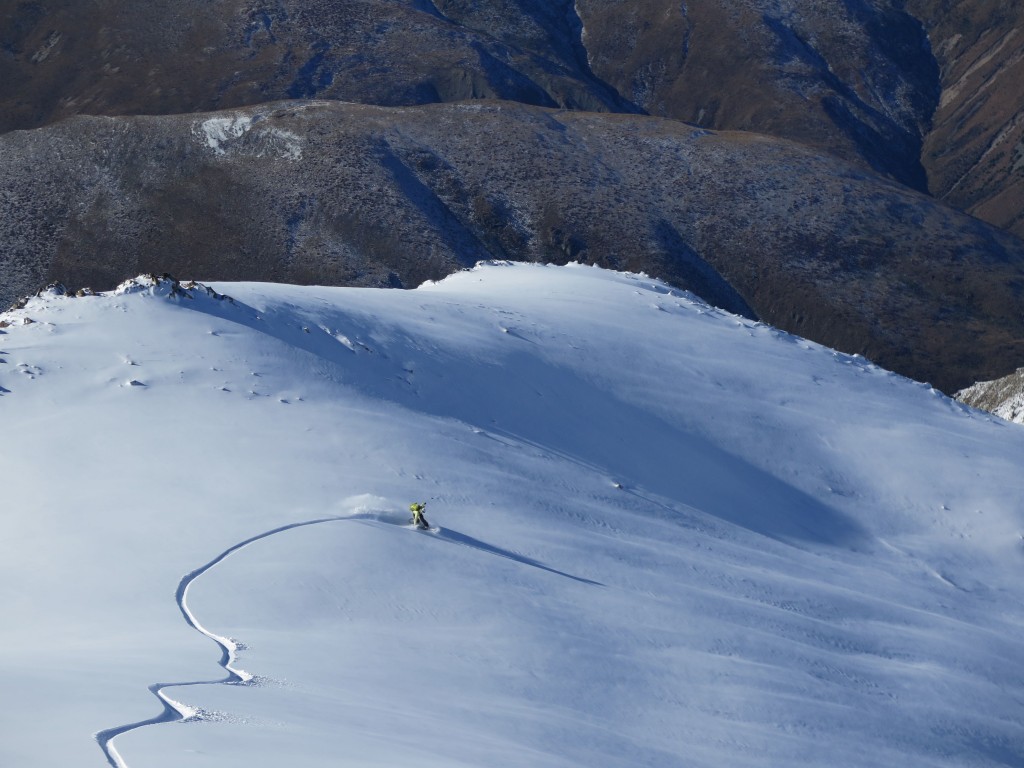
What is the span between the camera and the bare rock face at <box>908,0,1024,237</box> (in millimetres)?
111438

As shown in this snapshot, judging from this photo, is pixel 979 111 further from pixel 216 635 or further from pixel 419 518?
pixel 216 635

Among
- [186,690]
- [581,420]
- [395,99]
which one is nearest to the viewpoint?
[186,690]

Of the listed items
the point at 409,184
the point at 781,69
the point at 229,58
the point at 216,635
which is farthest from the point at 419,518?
the point at 781,69

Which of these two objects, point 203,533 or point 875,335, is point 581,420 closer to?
point 203,533

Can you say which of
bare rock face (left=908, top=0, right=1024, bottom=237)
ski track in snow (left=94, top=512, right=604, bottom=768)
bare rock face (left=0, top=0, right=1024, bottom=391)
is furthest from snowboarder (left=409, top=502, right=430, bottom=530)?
bare rock face (left=908, top=0, right=1024, bottom=237)

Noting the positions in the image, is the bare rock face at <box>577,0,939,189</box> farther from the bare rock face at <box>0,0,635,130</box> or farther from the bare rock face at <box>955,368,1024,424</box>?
the bare rock face at <box>955,368,1024,424</box>

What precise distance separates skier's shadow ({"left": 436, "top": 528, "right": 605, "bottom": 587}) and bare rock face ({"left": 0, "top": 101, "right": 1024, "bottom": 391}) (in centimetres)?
4403

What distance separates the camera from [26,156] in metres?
65.4

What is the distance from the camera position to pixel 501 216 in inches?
2630

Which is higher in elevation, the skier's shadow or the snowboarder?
the snowboarder

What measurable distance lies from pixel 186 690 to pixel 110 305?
11.2m

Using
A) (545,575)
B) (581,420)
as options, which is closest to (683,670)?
(545,575)

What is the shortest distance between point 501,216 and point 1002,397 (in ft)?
101

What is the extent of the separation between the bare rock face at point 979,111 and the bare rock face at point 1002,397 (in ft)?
210
